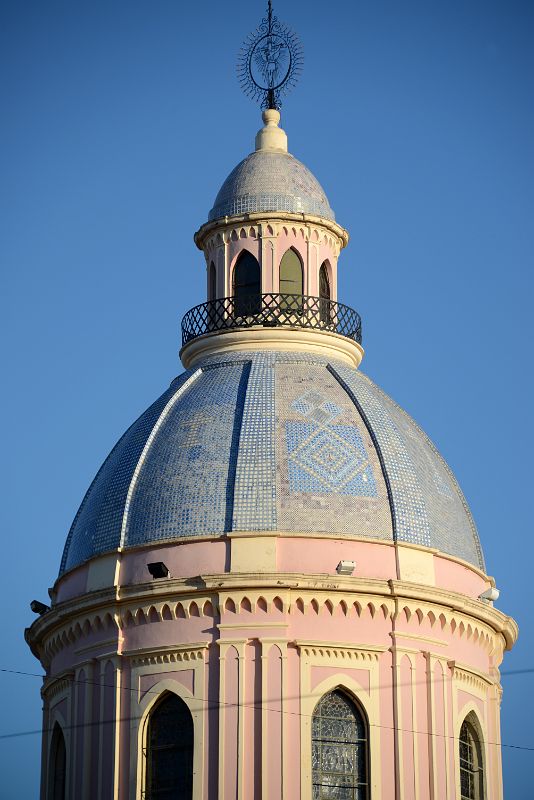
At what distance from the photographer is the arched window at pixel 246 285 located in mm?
57375

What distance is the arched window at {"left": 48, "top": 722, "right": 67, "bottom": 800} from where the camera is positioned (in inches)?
2121

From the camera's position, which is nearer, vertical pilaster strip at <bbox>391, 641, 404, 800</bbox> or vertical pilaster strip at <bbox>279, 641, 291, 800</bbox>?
vertical pilaster strip at <bbox>279, 641, 291, 800</bbox>

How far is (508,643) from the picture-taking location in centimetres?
5619

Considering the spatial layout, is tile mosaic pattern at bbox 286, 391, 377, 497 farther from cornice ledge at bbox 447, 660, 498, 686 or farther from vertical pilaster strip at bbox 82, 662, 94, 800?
vertical pilaster strip at bbox 82, 662, 94, 800

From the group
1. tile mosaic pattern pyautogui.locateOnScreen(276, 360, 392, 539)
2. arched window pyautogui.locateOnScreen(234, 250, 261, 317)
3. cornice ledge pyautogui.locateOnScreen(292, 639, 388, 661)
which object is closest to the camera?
cornice ledge pyautogui.locateOnScreen(292, 639, 388, 661)

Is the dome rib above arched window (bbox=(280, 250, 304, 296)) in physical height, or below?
below

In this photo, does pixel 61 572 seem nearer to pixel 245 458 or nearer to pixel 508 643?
pixel 245 458

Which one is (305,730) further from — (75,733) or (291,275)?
(291,275)

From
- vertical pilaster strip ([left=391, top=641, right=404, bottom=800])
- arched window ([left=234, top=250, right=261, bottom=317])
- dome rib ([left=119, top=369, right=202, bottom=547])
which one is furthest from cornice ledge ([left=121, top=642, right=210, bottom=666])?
arched window ([left=234, top=250, right=261, bottom=317])

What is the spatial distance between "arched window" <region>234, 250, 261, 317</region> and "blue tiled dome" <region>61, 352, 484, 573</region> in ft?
5.22

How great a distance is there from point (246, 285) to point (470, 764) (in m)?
12.2

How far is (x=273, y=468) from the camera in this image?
53.0 metres

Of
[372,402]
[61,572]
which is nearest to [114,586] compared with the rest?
[61,572]

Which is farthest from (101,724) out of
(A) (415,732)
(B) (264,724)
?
(A) (415,732)
